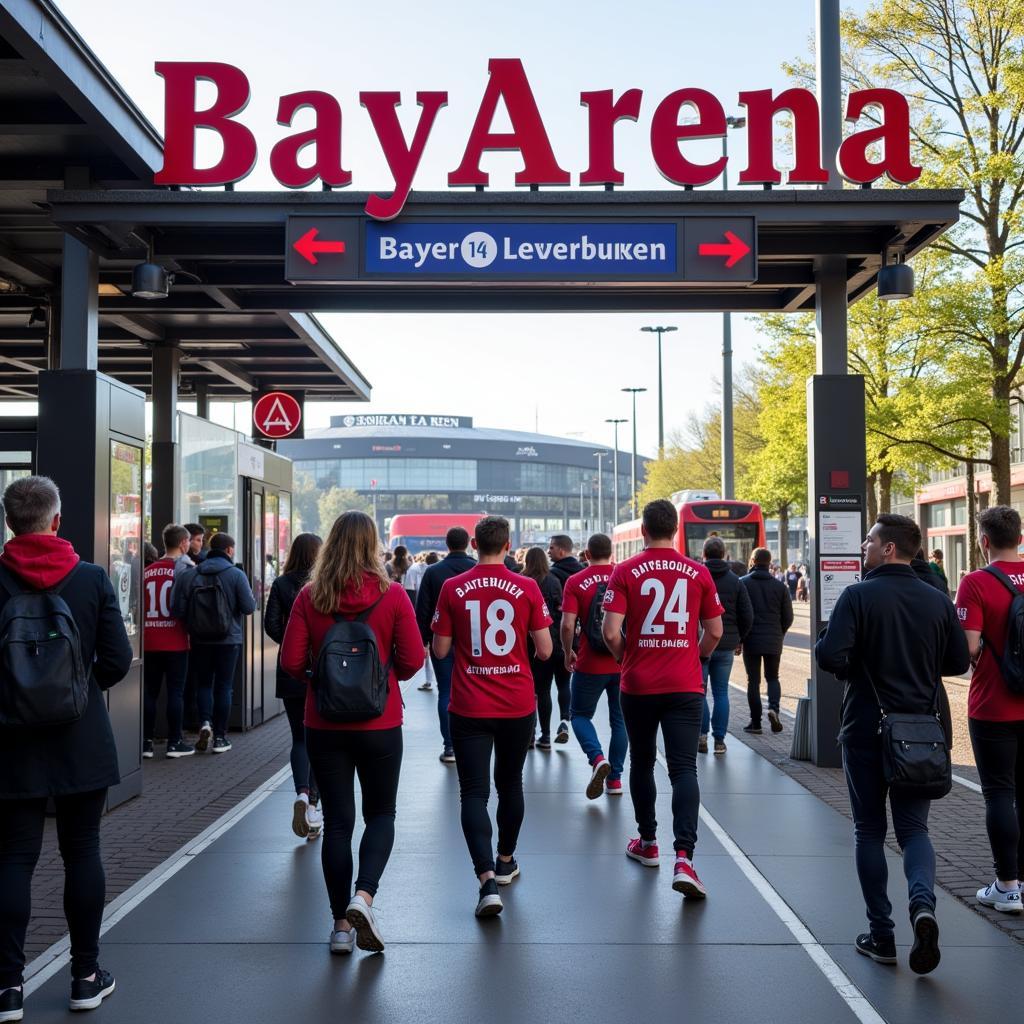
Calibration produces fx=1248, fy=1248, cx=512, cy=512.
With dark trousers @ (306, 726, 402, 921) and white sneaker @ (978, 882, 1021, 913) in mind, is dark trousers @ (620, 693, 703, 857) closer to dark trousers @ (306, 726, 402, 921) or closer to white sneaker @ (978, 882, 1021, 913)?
white sneaker @ (978, 882, 1021, 913)

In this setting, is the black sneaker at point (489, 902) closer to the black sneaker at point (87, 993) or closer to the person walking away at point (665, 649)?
the person walking away at point (665, 649)

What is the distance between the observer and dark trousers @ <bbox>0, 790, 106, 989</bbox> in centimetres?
464

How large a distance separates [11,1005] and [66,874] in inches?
19.1

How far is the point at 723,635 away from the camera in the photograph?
11.3 metres

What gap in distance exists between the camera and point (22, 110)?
8.11 m

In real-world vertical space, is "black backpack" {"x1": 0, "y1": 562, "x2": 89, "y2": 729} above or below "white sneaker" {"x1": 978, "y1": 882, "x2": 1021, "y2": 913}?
above

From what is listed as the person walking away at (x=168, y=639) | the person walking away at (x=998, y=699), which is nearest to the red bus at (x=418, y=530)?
the person walking away at (x=168, y=639)

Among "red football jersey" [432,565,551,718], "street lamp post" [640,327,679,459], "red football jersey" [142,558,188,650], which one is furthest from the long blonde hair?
"street lamp post" [640,327,679,459]

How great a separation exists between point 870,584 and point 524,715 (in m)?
1.84

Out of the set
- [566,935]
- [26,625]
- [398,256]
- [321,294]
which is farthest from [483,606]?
[321,294]

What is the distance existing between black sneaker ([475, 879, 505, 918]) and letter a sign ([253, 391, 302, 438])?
38.6 feet

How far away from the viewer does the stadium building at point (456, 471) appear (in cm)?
11862

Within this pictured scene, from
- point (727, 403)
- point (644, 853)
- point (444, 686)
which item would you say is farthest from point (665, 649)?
point (727, 403)

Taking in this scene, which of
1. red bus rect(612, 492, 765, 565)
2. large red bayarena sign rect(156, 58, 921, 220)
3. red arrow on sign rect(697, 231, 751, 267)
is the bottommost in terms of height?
red bus rect(612, 492, 765, 565)
